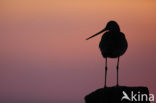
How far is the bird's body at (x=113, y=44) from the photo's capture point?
7489 millimetres

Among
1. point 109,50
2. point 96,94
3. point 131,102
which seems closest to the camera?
point 131,102

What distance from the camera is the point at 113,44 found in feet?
24.5

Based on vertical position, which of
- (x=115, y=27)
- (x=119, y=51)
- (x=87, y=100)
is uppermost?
(x=115, y=27)

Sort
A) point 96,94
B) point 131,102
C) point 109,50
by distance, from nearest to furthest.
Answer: point 131,102 → point 96,94 → point 109,50

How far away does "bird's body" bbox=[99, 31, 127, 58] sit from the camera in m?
7.49

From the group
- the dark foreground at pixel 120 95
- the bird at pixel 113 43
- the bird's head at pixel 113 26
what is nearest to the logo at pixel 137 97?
the dark foreground at pixel 120 95

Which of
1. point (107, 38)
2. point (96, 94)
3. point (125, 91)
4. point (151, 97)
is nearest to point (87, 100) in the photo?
point (96, 94)

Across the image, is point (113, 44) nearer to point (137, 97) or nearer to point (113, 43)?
point (113, 43)

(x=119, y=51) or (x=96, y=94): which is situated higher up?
(x=119, y=51)

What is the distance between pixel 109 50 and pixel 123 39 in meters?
0.41

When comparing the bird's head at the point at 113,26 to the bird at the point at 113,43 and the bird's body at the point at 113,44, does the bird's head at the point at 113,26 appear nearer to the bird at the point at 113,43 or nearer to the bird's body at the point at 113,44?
the bird at the point at 113,43

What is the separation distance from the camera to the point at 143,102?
6.19 meters

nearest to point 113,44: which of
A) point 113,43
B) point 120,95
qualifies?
point 113,43

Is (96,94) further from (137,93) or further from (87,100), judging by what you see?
(137,93)
